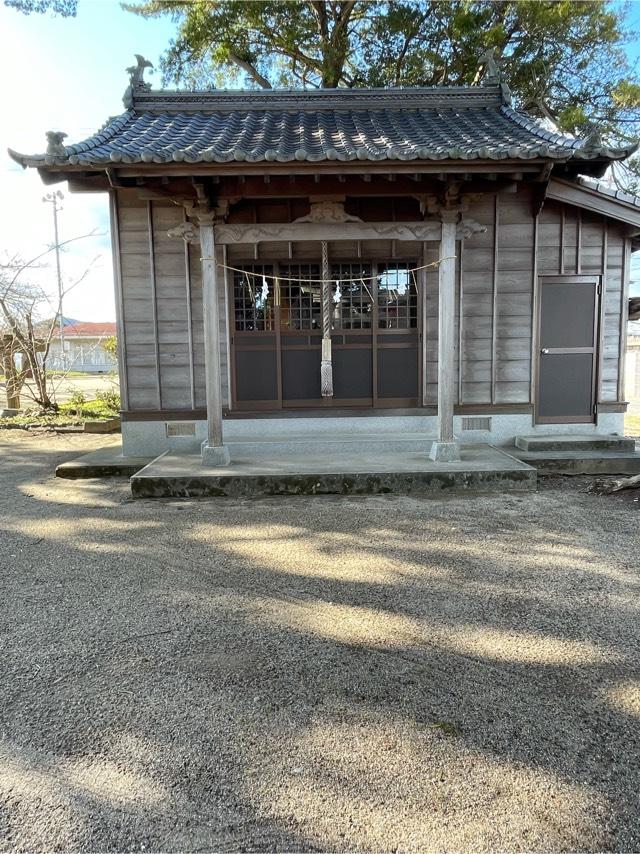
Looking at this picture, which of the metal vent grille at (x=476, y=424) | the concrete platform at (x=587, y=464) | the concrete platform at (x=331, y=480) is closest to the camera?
the concrete platform at (x=331, y=480)

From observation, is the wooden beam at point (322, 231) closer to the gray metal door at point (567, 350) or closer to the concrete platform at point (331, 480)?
the gray metal door at point (567, 350)

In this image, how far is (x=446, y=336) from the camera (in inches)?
210

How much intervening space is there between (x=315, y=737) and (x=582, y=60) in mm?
12962

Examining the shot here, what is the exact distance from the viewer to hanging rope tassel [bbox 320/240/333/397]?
6199 millimetres

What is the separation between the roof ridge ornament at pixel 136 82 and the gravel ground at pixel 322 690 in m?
5.72

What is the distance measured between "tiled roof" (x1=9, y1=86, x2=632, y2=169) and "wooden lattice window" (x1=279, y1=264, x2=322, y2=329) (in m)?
1.38

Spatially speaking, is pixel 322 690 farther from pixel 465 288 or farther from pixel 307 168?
pixel 465 288

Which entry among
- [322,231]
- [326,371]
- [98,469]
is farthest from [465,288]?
[98,469]

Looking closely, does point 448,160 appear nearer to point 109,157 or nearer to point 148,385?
point 109,157

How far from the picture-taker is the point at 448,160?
4.72m

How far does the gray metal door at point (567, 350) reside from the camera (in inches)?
250

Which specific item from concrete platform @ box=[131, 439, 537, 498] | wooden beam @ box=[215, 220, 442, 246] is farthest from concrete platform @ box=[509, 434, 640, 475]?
wooden beam @ box=[215, 220, 442, 246]

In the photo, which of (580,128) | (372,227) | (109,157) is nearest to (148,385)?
(109,157)

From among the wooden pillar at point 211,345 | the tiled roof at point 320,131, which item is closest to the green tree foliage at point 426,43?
the tiled roof at point 320,131
